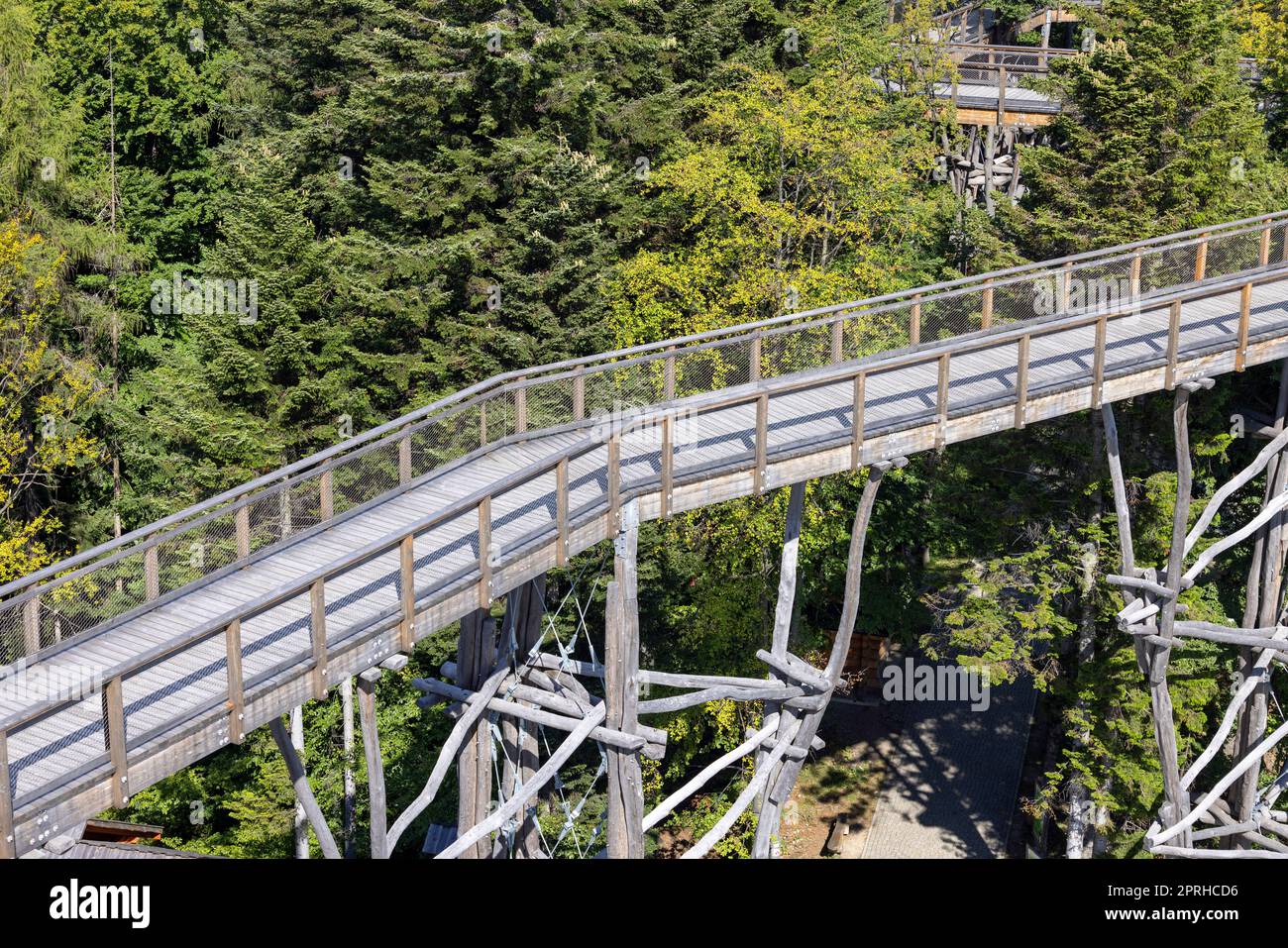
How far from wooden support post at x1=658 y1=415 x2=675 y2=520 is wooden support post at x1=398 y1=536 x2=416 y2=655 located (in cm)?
250

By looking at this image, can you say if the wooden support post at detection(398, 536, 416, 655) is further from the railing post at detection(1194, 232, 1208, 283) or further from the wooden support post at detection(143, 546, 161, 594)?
the railing post at detection(1194, 232, 1208, 283)

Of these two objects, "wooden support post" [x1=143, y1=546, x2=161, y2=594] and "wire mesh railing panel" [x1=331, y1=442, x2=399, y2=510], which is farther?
"wire mesh railing panel" [x1=331, y1=442, x2=399, y2=510]

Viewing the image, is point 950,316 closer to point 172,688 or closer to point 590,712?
point 590,712

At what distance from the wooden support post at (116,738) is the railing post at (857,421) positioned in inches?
278

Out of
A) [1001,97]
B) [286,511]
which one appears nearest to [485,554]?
[286,511]

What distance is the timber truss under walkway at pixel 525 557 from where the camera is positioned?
1093cm

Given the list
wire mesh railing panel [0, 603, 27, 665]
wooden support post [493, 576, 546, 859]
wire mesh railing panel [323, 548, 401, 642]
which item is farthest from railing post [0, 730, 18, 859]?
wooden support post [493, 576, 546, 859]

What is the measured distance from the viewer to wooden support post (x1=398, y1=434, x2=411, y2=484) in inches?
553

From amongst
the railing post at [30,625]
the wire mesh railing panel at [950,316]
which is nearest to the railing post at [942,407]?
the wire mesh railing panel at [950,316]

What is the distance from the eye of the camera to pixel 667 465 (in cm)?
1311

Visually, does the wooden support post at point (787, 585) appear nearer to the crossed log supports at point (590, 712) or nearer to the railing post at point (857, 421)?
the crossed log supports at point (590, 712)

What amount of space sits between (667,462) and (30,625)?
5388 mm

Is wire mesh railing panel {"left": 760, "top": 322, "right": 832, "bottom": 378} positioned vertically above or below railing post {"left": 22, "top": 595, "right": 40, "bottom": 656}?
above

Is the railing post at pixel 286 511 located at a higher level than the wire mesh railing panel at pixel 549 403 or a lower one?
lower
